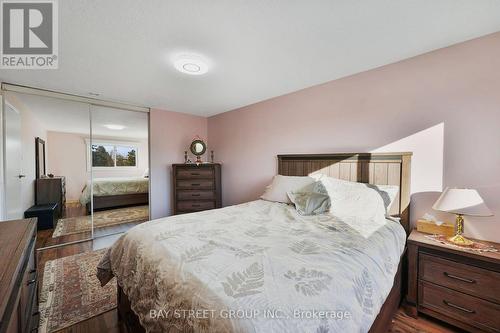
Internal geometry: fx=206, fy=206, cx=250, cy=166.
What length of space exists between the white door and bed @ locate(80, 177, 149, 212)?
85 cm

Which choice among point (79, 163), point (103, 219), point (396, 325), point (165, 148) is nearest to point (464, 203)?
point (396, 325)

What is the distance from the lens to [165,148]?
3.90m

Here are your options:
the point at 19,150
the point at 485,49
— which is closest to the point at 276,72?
the point at 485,49

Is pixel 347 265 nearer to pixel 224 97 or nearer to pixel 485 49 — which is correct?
pixel 485 49

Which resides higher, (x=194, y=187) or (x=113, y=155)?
(x=113, y=155)

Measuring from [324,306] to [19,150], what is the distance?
4.33 m

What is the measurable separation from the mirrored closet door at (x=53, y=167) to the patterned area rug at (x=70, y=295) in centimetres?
101

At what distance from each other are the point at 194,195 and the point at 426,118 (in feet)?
10.8

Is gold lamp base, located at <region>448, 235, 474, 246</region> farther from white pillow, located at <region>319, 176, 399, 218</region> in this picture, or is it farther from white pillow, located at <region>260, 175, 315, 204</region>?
white pillow, located at <region>260, 175, 315, 204</region>

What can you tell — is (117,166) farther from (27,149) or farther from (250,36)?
(250,36)

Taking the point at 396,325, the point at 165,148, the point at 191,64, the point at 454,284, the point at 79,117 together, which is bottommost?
the point at 396,325

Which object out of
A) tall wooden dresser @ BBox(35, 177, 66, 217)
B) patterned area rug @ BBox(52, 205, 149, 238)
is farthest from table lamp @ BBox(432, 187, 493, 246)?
tall wooden dresser @ BBox(35, 177, 66, 217)

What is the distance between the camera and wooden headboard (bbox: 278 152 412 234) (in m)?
1.97

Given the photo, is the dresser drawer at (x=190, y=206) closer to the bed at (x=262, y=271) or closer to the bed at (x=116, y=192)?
the bed at (x=116, y=192)
